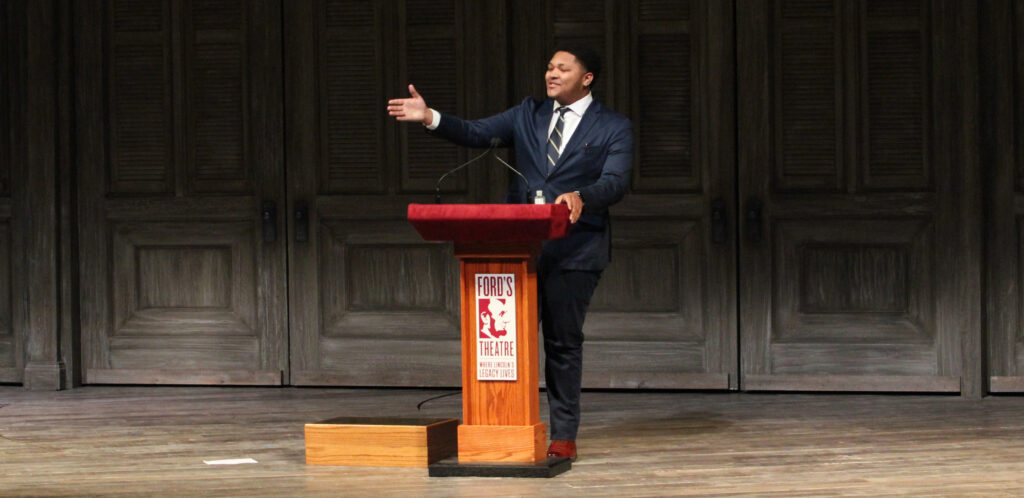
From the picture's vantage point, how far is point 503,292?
4.08 meters

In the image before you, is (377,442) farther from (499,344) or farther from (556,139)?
(556,139)

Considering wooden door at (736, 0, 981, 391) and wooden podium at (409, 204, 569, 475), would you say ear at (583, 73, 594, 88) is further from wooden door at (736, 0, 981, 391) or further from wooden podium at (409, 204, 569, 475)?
wooden door at (736, 0, 981, 391)

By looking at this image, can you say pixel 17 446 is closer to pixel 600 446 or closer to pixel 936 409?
pixel 600 446

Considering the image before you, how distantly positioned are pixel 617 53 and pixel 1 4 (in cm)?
284

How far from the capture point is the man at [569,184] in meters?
4.32

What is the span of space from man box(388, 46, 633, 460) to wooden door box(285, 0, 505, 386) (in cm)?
181

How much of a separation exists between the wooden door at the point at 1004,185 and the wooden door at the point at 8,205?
14.1 ft

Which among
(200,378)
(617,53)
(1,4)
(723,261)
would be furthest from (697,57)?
(1,4)

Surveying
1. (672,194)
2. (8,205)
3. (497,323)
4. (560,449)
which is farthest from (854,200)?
(8,205)

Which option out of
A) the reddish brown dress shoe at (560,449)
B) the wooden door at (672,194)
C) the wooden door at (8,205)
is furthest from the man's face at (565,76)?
the wooden door at (8,205)

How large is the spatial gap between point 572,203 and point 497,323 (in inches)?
16.3

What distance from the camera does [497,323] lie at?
161 inches

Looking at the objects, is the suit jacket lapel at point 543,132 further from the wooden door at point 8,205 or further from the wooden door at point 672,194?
the wooden door at point 8,205

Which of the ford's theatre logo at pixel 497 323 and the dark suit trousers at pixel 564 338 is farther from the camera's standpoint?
the dark suit trousers at pixel 564 338
